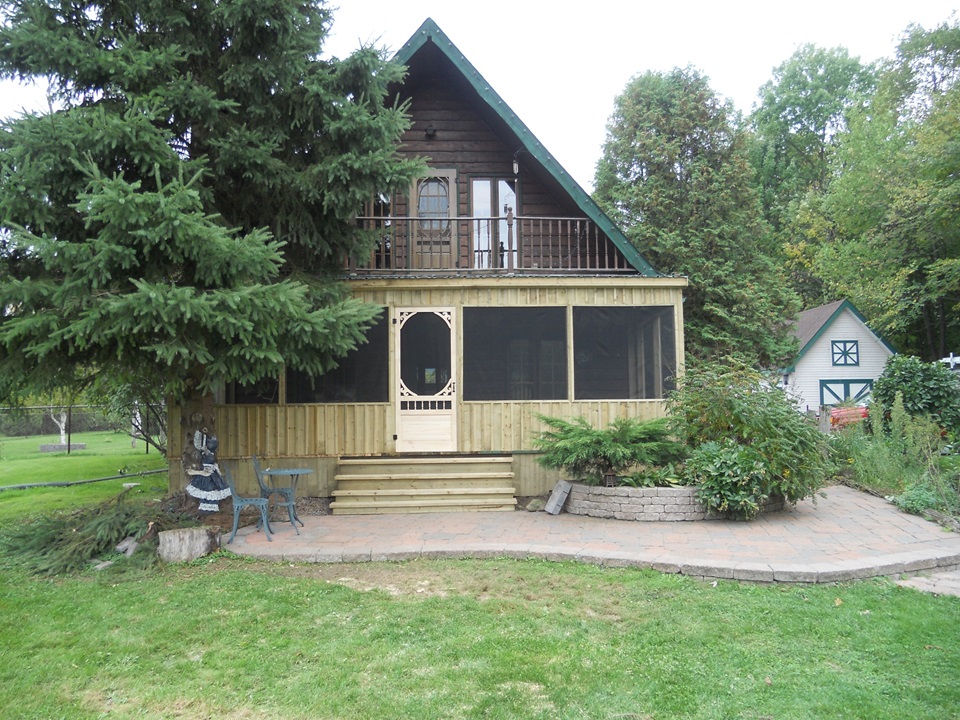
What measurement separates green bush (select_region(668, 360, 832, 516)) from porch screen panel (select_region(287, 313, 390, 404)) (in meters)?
4.11

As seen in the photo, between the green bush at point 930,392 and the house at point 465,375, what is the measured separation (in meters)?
6.65

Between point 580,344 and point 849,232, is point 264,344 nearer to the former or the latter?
point 580,344

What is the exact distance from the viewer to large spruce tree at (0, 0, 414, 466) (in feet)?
20.4

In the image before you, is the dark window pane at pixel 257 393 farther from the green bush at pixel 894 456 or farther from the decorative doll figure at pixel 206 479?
the green bush at pixel 894 456

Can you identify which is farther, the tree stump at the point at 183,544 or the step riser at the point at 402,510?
the step riser at the point at 402,510

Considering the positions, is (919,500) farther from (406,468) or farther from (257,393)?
(257,393)

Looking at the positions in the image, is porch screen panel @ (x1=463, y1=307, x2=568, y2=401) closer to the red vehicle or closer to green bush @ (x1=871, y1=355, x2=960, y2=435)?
green bush @ (x1=871, y1=355, x2=960, y2=435)

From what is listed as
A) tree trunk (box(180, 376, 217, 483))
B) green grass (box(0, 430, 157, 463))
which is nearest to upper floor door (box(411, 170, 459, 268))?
tree trunk (box(180, 376, 217, 483))

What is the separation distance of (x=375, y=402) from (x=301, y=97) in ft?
13.6

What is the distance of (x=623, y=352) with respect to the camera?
10.1 metres

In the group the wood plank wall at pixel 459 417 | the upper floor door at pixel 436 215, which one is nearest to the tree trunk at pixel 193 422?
the wood plank wall at pixel 459 417

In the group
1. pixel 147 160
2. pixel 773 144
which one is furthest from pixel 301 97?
pixel 773 144

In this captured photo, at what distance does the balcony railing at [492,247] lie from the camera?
10539 millimetres

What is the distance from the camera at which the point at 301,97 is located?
7699 mm
